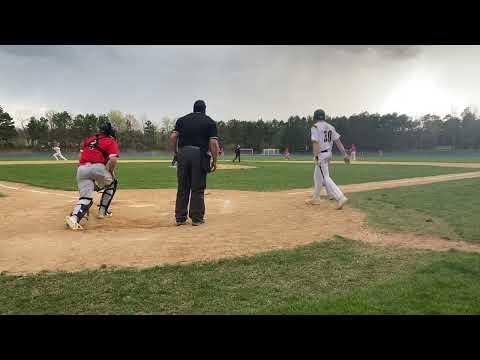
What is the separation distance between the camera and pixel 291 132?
80.7 m

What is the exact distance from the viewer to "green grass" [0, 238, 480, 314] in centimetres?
308

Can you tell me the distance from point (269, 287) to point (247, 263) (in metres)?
0.81

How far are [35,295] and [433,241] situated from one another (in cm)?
498

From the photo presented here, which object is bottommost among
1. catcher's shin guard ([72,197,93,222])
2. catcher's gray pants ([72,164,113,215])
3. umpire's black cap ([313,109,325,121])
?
catcher's shin guard ([72,197,93,222])

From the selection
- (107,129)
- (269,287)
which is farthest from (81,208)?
(269,287)

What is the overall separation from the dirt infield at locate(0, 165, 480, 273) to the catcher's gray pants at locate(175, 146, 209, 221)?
349mm

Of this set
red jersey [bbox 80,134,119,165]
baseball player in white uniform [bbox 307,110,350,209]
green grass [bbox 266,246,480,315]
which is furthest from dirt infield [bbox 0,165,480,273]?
green grass [bbox 266,246,480,315]

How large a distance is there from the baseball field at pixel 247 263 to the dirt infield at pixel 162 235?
0.06 ft

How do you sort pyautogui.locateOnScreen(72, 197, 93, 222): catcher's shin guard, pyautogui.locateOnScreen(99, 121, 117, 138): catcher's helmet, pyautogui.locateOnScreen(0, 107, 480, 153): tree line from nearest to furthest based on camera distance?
1. pyautogui.locateOnScreen(72, 197, 93, 222): catcher's shin guard
2. pyautogui.locateOnScreen(99, 121, 117, 138): catcher's helmet
3. pyautogui.locateOnScreen(0, 107, 480, 153): tree line

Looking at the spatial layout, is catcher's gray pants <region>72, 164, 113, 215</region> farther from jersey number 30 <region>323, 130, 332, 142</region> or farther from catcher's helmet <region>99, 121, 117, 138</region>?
jersey number 30 <region>323, 130, 332, 142</region>

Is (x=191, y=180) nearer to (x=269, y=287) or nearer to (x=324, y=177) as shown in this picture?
(x=324, y=177)

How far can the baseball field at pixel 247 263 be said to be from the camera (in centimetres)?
319

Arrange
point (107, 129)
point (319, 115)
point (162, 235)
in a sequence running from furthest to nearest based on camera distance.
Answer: point (319, 115) → point (107, 129) → point (162, 235)
